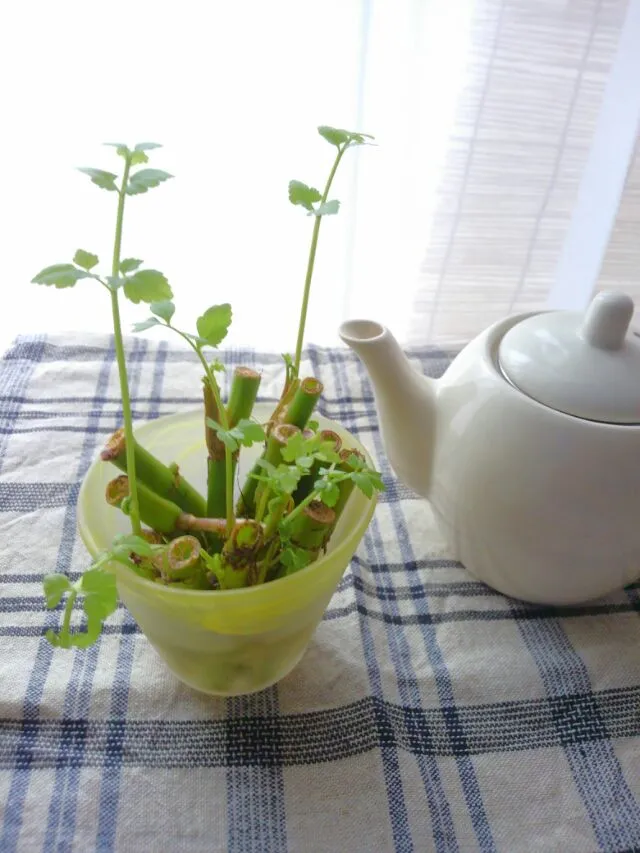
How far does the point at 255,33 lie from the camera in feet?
2.20

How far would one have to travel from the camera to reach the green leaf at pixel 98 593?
0.24 metres

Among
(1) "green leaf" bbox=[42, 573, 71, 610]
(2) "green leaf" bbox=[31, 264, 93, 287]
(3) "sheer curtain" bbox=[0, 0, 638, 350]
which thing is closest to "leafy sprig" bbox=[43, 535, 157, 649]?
(1) "green leaf" bbox=[42, 573, 71, 610]

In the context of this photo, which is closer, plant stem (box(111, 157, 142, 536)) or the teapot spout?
plant stem (box(111, 157, 142, 536))

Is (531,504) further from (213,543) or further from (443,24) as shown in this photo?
(443,24)

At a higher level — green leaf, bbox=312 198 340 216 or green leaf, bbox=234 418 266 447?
green leaf, bbox=312 198 340 216

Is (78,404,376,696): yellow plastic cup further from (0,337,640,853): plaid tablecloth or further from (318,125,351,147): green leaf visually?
(318,125,351,147): green leaf

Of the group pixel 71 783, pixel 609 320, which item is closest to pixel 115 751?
pixel 71 783

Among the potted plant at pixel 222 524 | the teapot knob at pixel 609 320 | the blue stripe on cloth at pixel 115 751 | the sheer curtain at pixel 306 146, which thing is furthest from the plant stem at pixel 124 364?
the sheer curtain at pixel 306 146

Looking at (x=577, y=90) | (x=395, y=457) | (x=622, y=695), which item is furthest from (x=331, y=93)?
(x=622, y=695)

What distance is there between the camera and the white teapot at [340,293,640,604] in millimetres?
353

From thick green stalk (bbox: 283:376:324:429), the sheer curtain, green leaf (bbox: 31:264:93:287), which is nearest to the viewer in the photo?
green leaf (bbox: 31:264:93:287)

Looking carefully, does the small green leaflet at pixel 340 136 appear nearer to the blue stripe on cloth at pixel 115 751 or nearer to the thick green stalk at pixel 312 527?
the thick green stalk at pixel 312 527

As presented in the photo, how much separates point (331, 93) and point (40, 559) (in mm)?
548

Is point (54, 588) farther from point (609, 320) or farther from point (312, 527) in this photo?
point (609, 320)
